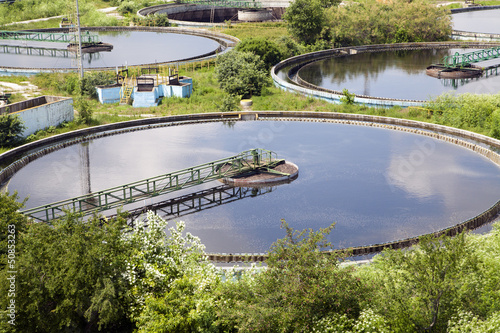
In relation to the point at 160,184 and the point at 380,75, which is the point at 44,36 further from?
the point at 160,184

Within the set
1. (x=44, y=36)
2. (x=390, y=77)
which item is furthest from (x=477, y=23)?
(x=44, y=36)

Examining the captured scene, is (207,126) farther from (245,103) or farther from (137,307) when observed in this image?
(137,307)

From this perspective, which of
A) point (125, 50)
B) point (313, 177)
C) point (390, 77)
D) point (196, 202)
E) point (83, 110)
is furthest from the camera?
point (125, 50)

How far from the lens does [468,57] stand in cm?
7825

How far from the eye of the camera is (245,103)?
5909 centimetres

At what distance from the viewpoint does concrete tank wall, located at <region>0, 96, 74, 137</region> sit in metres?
51.2

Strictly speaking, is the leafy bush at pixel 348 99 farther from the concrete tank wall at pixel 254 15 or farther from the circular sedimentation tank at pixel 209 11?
the circular sedimentation tank at pixel 209 11

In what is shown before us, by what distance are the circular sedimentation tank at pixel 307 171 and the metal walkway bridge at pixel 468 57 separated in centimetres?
2923

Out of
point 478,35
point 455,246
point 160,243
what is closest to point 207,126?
point 160,243

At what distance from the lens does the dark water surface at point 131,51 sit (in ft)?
260

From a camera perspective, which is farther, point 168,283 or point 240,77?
point 240,77

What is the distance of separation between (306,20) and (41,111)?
150ft

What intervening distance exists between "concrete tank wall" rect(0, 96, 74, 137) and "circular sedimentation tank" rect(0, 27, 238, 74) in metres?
19.2

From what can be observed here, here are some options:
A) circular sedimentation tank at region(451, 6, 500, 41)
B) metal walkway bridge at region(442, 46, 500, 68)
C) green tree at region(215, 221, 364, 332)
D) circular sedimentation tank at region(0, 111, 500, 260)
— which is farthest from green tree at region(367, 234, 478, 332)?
circular sedimentation tank at region(451, 6, 500, 41)
